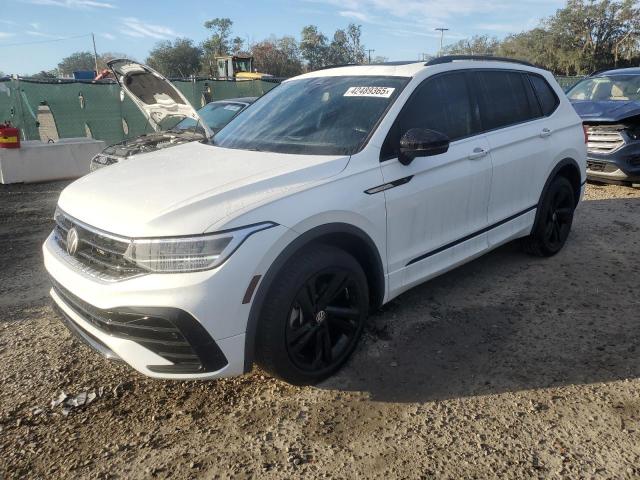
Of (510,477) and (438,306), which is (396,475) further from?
(438,306)

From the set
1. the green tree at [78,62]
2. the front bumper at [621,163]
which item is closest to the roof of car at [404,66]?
the front bumper at [621,163]

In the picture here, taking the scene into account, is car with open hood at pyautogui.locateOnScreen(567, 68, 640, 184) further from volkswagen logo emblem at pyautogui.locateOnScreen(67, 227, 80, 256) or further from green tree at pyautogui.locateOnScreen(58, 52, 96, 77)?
green tree at pyautogui.locateOnScreen(58, 52, 96, 77)

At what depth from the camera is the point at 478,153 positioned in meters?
3.84

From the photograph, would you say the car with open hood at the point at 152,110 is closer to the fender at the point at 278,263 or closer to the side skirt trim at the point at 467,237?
the side skirt trim at the point at 467,237

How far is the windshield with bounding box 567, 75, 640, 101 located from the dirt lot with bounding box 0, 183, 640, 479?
5.93 m

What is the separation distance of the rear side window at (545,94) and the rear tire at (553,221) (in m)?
0.64

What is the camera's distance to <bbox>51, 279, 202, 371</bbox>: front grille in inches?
96.6

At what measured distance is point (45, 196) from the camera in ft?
27.5

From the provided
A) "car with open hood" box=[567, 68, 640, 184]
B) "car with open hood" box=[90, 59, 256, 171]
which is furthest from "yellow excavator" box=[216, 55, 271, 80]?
"car with open hood" box=[567, 68, 640, 184]

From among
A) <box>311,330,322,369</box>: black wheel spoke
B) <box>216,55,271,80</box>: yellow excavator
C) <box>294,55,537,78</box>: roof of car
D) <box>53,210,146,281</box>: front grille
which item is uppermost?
<box>216,55,271,80</box>: yellow excavator

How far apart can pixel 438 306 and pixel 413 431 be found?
1.55 meters

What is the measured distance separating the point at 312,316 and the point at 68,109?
1177cm

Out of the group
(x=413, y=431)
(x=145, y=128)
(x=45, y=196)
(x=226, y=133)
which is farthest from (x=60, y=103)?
(x=413, y=431)

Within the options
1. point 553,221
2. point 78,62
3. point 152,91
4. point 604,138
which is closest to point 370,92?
point 553,221
